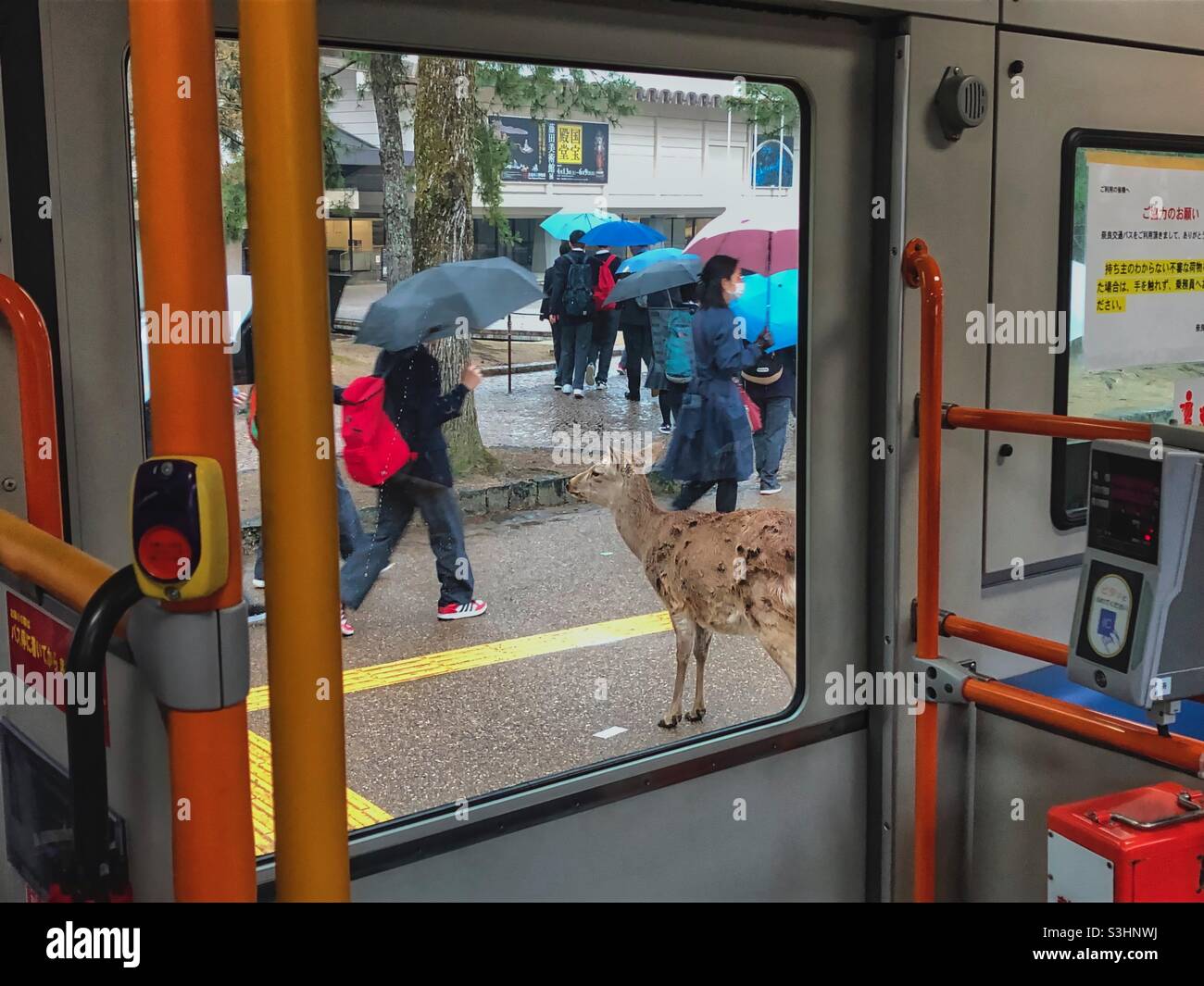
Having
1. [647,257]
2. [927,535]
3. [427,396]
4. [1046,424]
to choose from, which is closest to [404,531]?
[427,396]

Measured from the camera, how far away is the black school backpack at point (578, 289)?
2371mm

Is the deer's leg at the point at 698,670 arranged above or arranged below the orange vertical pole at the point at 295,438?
below

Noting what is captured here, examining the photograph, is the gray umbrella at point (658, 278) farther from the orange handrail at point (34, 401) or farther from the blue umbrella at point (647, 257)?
the orange handrail at point (34, 401)

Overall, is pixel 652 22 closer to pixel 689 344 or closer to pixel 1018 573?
pixel 689 344

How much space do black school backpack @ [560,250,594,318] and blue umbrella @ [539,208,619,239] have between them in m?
0.05

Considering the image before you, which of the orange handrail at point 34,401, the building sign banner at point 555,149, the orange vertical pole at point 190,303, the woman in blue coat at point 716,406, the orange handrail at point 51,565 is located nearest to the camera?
the orange vertical pole at point 190,303

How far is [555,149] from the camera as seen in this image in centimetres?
229

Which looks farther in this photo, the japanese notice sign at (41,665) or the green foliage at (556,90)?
the green foliage at (556,90)

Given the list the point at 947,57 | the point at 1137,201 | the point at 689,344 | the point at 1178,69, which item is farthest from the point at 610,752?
the point at 1178,69

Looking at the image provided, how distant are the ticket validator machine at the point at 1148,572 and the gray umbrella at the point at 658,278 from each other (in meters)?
0.85

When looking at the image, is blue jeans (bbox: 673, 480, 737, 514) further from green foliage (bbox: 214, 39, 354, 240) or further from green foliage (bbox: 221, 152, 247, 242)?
green foliage (bbox: 221, 152, 247, 242)

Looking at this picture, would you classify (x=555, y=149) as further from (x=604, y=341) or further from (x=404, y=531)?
(x=404, y=531)

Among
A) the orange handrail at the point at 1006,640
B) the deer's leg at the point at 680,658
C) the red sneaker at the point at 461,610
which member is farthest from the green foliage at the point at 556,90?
the orange handrail at the point at 1006,640

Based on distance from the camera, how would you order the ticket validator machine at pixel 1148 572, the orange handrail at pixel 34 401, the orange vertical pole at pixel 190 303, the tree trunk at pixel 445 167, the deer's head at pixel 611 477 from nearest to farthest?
1. the orange vertical pole at pixel 190 303
2. the orange handrail at pixel 34 401
3. the ticket validator machine at pixel 1148 572
4. the tree trunk at pixel 445 167
5. the deer's head at pixel 611 477
